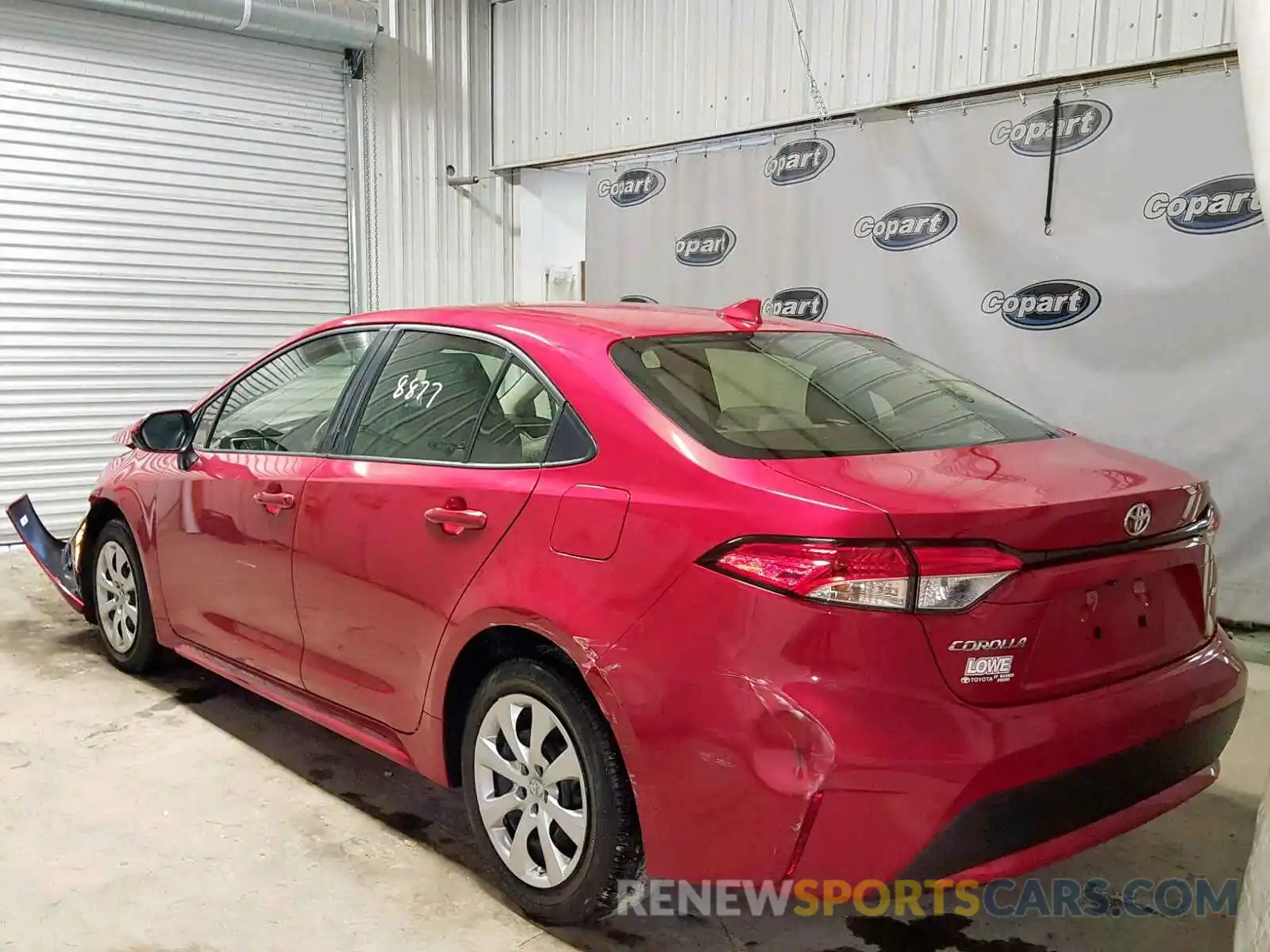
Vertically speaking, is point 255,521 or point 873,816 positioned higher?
point 255,521

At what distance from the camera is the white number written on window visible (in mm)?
2717

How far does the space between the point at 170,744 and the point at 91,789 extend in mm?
346

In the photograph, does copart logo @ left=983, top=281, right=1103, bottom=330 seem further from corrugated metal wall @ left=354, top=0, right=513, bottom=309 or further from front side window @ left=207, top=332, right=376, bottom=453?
corrugated metal wall @ left=354, top=0, right=513, bottom=309

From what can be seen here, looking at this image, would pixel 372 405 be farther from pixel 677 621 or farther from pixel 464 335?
pixel 677 621

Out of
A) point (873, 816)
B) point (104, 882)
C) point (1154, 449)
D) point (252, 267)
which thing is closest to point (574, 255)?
point (252, 267)

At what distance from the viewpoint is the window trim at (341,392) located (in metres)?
2.94

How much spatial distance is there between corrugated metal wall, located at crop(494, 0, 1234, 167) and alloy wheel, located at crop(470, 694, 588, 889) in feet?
14.9

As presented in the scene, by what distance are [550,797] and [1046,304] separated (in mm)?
4132

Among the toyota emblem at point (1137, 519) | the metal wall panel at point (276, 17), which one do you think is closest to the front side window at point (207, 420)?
the toyota emblem at point (1137, 519)

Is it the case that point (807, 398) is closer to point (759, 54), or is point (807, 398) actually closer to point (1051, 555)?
point (1051, 555)

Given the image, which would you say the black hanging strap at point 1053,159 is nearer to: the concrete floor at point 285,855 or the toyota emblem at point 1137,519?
the concrete floor at point 285,855

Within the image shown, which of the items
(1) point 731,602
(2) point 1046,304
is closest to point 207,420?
(1) point 731,602

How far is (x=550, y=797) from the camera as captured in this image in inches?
88.2

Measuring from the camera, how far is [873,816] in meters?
1.80
